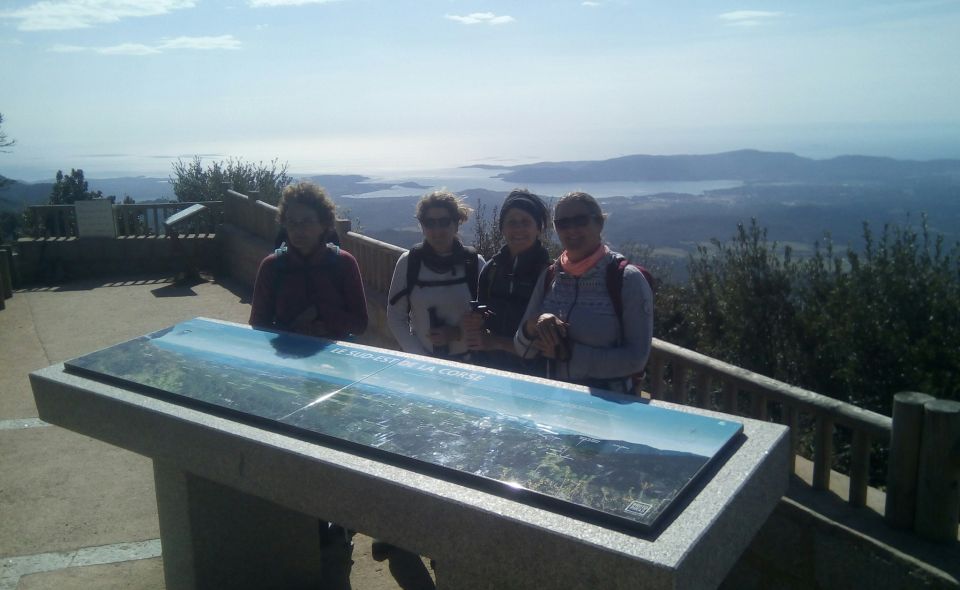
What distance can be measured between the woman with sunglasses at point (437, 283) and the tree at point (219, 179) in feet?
56.4

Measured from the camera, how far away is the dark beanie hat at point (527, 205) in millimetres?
3947

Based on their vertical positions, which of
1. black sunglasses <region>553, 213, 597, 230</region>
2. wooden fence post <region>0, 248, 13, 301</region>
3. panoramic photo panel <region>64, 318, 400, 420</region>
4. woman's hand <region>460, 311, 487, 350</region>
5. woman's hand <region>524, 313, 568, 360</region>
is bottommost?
wooden fence post <region>0, 248, 13, 301</region>

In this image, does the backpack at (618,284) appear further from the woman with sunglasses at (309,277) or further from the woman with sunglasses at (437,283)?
the woman with sunglasses at (309,277)

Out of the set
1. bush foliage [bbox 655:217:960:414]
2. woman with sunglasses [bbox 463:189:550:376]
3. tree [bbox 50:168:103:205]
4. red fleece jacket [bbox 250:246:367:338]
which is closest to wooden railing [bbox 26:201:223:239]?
bush foliage [bbox 655:217:960:414]

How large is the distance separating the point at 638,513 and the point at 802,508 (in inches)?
82.0

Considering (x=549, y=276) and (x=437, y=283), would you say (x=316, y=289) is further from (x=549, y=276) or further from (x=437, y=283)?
(x=549, y=276)

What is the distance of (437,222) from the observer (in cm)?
418

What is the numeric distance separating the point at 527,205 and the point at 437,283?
0.72 m

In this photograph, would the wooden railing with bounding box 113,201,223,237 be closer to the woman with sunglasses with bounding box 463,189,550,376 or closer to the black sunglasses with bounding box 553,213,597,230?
the woman with sunglasses with bounding box 463,189,550,376

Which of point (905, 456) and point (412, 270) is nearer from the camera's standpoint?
point (905, 456)

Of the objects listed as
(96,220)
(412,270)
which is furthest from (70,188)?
(412,270)

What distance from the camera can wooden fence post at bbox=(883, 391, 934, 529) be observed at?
10.8ft

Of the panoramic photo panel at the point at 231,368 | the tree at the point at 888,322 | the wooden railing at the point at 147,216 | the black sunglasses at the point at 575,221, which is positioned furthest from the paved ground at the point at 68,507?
the wooden railing at the point at 147,216

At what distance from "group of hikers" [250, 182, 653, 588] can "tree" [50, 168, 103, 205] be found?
A: 2666 centimetres
